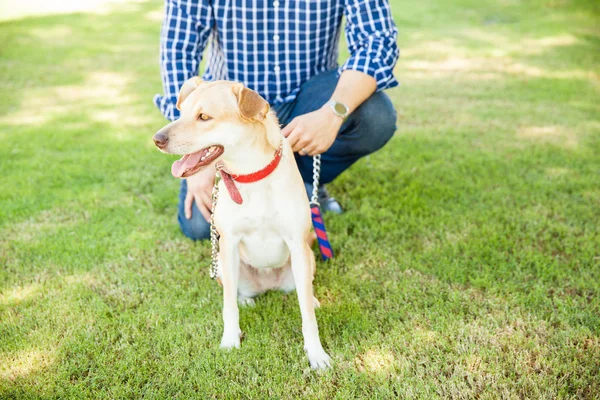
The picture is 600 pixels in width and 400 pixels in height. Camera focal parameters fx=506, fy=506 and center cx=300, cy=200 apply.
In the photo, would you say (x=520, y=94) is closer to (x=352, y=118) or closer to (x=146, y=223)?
(x=352, y=118)

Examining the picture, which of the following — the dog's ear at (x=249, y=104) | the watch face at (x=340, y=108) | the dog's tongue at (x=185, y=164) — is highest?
the dog's ear at (x=249, y=104)

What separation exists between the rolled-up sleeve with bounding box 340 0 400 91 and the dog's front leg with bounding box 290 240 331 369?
51.0 inches

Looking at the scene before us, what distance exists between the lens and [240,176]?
2357 mm

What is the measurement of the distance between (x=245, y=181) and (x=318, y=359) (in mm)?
899

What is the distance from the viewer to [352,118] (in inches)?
133

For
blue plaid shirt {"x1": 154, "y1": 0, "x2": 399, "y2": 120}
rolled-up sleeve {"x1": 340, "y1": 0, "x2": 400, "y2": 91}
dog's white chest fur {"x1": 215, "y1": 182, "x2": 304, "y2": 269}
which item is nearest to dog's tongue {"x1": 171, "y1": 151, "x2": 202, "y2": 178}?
dog's white chest fur {"x1": 215, "y1": 182, "x2": 304, "y2": 269}

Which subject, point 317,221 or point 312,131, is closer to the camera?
point 312,131

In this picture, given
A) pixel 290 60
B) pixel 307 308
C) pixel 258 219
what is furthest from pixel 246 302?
pixel 290 60

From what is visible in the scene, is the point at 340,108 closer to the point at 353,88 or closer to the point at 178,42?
the point at 353,88

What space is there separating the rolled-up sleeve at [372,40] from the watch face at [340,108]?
1.01ft

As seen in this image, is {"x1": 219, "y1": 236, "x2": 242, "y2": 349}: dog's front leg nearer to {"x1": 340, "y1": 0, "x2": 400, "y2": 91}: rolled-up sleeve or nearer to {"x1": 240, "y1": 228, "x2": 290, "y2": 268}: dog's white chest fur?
{"x1": 240, "y1": 228, "x2": 290, "y2": 268}: dog's white chest fur

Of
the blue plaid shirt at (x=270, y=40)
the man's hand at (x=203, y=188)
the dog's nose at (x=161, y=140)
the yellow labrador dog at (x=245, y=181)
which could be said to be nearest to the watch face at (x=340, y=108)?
the blue plaid shirt at (x=270, y=40)

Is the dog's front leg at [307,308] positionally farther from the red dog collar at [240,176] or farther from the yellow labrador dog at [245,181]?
the red dog collar at [240,176]

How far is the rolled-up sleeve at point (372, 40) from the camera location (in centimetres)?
312
